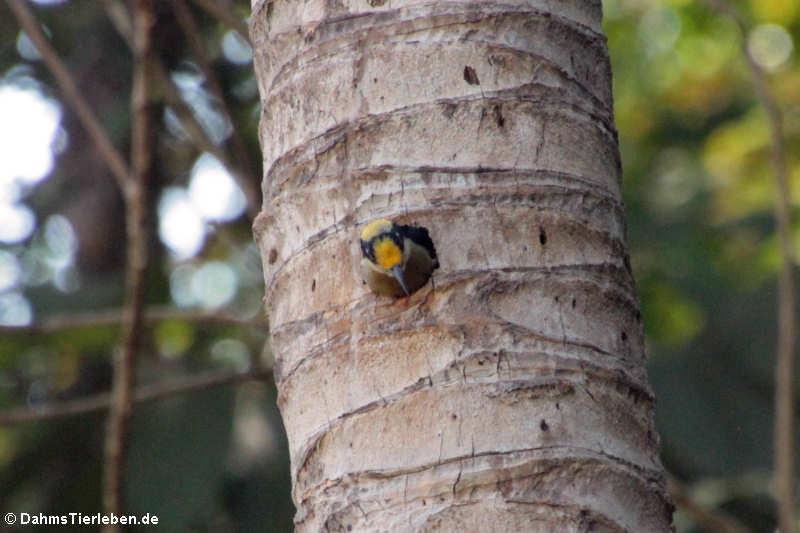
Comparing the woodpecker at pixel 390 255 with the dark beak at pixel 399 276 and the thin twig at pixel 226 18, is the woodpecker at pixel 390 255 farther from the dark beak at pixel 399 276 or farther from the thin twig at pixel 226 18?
the thin twig at pixel 226 18

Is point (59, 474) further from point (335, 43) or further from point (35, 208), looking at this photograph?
point (335, 43)

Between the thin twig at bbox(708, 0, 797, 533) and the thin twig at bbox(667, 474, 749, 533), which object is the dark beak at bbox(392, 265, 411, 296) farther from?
the thin twig at bbox(667, 474, 749, 533)

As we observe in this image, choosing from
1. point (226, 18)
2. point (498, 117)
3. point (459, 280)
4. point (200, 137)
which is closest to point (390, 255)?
point (459, 280)

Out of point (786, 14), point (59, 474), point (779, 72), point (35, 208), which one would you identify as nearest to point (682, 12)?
point (786, 14)

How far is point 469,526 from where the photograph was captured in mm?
1499

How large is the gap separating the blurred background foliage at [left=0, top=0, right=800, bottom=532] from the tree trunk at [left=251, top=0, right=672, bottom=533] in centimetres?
148

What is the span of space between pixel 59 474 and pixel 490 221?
3.42m

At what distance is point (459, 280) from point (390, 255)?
152 millimetres

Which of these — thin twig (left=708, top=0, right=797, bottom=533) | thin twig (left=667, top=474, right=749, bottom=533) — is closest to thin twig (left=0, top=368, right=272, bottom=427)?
thin twig (left=667, top=474, right=749, bottom=533)

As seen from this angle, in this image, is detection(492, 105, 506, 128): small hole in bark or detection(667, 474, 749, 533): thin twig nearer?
detection(492, 105, 506, 128): small hole in bark

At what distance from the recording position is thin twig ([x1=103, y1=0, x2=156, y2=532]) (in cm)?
290

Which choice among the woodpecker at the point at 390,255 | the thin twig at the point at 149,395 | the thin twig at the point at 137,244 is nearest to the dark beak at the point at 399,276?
the woodpecker at the point at 390,255

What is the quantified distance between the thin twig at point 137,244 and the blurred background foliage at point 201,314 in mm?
436

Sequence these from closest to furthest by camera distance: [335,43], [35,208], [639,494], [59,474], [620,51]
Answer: [639,494] → [335,43] → [59,474] → [35,208] → [620,51]
